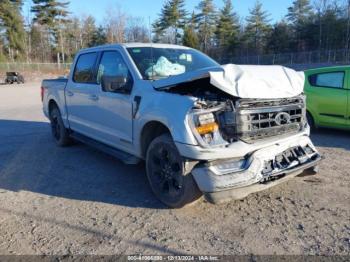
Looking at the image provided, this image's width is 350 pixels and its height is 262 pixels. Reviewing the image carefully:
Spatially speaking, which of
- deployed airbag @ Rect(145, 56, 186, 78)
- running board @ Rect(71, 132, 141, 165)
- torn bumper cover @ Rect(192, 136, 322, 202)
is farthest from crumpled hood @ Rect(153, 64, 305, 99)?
running board @ Rect(71, 132, 141, 165)

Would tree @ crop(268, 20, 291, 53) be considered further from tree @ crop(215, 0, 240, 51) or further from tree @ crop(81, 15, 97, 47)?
tree @ crop(81, 15, 97, 47)

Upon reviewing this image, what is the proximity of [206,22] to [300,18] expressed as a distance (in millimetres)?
18738

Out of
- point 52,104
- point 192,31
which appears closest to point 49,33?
point 192,31

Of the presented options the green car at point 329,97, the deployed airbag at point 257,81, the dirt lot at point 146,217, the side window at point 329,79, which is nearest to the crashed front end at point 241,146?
the deployed airbag at point 257,81

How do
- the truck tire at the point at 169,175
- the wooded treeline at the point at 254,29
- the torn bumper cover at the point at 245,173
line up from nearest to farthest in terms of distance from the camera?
1. the torn bumper cover at the point at 245,173
2. the truck tire at the point at 169,175
3. the wooded treeline at the point at 254,29

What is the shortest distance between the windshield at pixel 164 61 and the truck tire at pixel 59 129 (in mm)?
2923

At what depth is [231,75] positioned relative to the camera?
3.90 m

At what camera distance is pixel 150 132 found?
4621mm

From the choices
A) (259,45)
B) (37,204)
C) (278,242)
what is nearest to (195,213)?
(278,242)

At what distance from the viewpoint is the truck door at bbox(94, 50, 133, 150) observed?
487 centimetres

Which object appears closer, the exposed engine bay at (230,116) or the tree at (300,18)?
the exposed engine bay at (230,116)

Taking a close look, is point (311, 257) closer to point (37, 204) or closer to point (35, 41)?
point (37, 204)

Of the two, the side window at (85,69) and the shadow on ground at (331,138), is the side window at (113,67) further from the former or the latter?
the shadow on ground at (331,138)

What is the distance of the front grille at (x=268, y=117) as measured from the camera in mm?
3896
